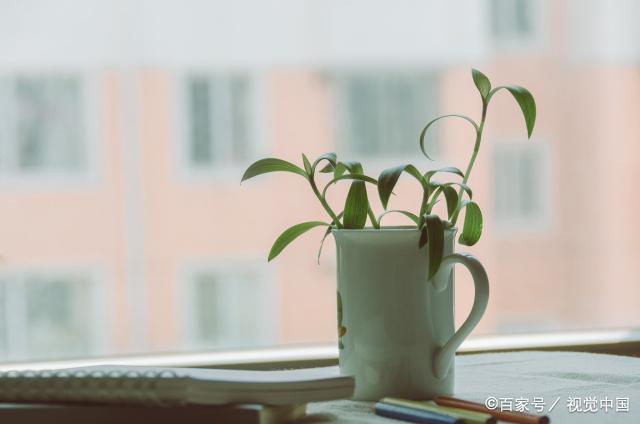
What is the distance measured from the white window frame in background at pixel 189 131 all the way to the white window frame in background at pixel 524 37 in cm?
161

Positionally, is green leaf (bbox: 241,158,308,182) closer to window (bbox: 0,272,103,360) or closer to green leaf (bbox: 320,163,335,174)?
green leaf (bbox: 320,163,335,174)

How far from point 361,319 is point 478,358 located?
0.24 metres

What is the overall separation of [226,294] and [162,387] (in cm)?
549

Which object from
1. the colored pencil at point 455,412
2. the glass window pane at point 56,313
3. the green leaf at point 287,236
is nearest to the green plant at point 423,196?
the green leaf at point 287,236

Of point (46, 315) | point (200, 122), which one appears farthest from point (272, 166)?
point (46, 315)

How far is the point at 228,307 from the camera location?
5.96m

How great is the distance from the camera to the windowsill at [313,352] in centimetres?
99

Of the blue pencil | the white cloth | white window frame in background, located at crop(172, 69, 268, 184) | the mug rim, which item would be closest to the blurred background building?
white window frame in background, located at crop(172, 69, 268, 184)

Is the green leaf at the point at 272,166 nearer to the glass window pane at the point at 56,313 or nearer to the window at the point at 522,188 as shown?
the window at the point at 522,188

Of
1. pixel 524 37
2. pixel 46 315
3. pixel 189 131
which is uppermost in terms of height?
Answer: pixel 524 37

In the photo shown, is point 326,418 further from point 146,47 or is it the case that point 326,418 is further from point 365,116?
point 365,116

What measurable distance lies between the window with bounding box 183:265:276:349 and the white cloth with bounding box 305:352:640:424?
506cm

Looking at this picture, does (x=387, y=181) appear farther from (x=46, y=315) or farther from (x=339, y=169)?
(x=46, y=315)

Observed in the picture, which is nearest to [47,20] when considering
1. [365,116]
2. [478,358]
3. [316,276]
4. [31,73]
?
[31,73]
